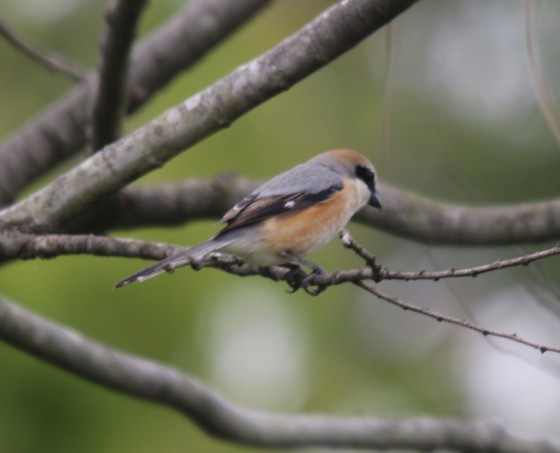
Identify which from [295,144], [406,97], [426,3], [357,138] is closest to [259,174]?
[295,144]

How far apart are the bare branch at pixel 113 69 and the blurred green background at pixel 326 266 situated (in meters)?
1.12

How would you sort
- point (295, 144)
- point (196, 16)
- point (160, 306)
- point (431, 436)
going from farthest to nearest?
point (295, 144), point (160, 306), point (196, 16), point (431, 436)

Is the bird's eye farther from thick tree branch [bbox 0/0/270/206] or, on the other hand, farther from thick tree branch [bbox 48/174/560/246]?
thick tree branch [bbox 0/0/270/206]

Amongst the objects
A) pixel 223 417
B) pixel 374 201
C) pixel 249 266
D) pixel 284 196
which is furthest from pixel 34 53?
pixel 223 417

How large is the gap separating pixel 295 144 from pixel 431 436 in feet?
7.73

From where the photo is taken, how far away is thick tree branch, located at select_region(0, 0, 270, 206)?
4.68 metres

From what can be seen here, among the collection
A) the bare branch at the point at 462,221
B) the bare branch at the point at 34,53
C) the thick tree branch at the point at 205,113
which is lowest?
the thick tree branch at the point at 205,113

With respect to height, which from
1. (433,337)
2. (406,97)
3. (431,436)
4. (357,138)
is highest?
(406,97)

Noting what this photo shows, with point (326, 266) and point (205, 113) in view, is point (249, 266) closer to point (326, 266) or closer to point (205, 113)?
point (205, 113)

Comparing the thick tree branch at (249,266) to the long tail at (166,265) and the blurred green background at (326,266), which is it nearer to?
the long tail at (166,265)

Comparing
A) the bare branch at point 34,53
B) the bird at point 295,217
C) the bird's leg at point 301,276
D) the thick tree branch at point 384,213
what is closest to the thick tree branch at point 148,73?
the bare branch at point 34,53

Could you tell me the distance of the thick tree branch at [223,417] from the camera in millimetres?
3596

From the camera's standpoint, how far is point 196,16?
15.7 ft

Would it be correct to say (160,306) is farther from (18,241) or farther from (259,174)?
(18,241)
